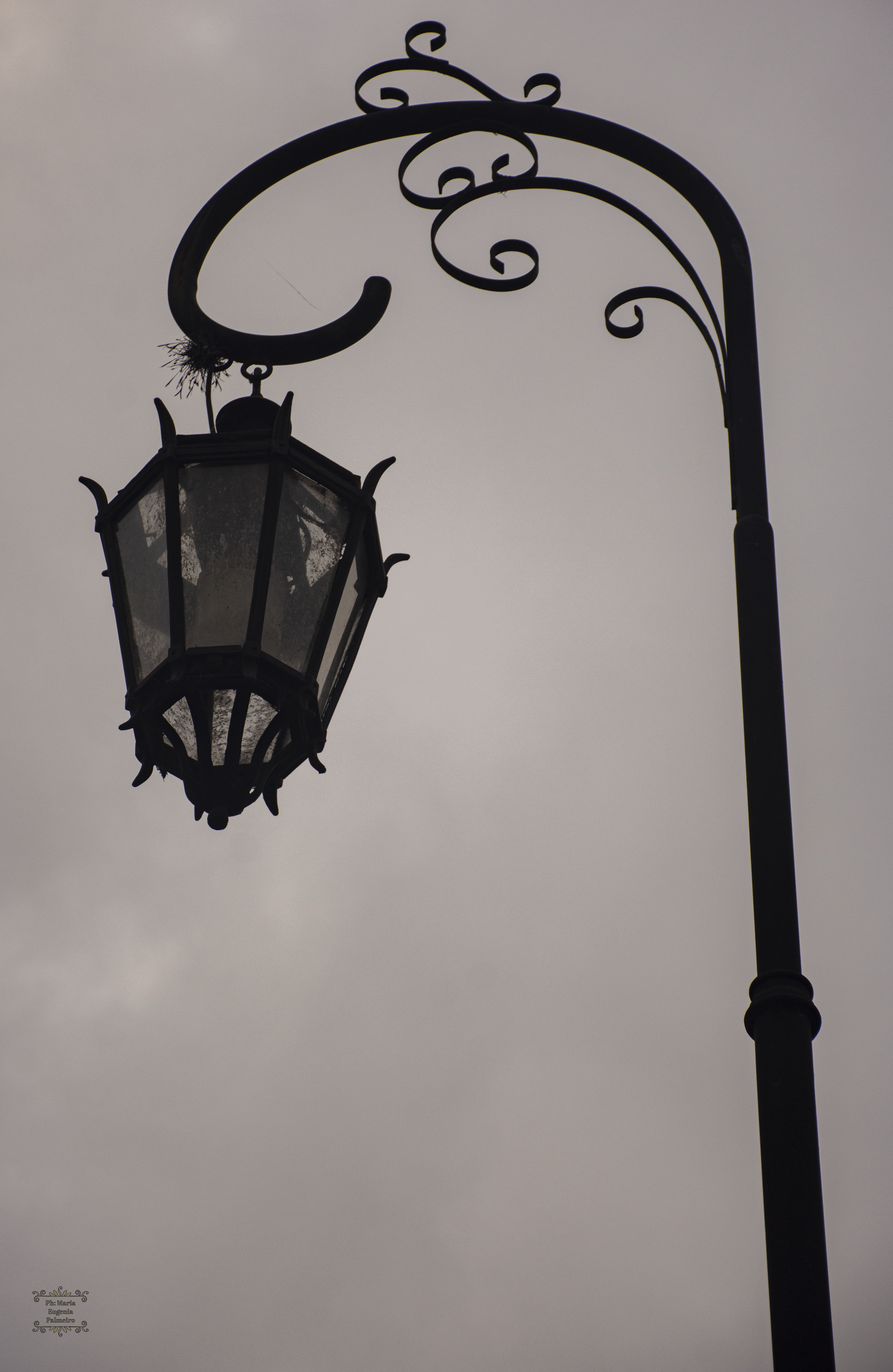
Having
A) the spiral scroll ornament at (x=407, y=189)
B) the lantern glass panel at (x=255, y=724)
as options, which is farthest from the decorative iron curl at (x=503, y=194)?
the lantern glass panel at (x=255, y=724)

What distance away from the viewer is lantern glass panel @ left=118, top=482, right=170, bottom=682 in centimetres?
438

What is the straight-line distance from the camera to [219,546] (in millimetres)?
4398

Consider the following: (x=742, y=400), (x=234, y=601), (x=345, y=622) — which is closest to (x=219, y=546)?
(x=234, y=601)

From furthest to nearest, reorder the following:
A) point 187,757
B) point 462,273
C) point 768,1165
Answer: point 462,273 < point 187,757 < point 768,1165

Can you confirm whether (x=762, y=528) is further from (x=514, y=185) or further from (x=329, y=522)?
(x=514, y=185)

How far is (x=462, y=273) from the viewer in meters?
5.74

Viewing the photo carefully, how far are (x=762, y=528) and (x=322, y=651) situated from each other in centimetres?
139

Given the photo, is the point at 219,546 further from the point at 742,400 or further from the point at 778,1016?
the point at 778,1016

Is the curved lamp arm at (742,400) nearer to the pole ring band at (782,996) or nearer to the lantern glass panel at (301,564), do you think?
the pole ring band at (782,996)

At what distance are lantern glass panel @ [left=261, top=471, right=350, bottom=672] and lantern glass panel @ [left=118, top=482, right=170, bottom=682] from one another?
0.33 m

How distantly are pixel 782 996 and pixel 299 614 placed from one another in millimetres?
1848

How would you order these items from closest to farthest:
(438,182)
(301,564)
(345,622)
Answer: (301,564), (345,622), (438,182)

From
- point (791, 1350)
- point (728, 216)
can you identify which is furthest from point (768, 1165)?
point (728, 216)

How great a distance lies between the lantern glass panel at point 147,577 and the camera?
14.4 feet
